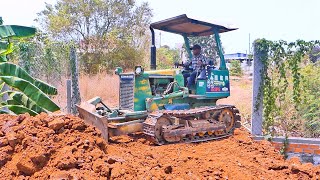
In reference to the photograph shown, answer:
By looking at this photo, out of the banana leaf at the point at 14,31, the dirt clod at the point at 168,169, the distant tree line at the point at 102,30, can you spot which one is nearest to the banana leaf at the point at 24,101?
the banana leaf at the point at 14,31

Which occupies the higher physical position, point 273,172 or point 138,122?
point 138,122

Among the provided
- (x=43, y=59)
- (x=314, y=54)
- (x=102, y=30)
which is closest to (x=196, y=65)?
(x=314, y=54)

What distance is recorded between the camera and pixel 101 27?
20.7 metres

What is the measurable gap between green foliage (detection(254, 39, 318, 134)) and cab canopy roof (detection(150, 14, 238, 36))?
1.18 meters

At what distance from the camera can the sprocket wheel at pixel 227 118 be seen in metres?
6.75

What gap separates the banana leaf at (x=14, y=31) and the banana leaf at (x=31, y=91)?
0.84 meters

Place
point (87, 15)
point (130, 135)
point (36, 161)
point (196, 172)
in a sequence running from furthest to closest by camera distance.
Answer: point (87, 15), point (130, 135), point (196, 172), point (36, 161)

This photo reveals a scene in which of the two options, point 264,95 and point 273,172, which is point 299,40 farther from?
point 273,172

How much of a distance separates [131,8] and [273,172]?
18801 millimetres

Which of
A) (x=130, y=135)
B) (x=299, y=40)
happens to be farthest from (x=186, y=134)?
(x=299, y=40)

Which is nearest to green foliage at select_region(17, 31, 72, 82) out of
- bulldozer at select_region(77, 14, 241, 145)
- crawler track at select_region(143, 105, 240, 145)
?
bulldozer at select_region(77, 14, 241, 145)

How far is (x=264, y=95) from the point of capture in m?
5.95

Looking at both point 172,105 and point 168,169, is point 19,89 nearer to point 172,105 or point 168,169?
point 172,105

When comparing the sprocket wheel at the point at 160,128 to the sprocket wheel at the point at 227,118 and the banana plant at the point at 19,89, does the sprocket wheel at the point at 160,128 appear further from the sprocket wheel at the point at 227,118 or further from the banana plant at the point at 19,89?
the banana plant at the point at 19,89
